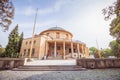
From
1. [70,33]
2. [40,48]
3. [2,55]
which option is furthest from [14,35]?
[70,33]

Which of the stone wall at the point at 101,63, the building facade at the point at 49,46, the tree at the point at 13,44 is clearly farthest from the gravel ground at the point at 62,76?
the tree at the point at 13,44

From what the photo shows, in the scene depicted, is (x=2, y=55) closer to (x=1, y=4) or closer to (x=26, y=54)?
(x=26, y=54)

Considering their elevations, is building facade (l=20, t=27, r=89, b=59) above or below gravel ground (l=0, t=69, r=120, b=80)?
above

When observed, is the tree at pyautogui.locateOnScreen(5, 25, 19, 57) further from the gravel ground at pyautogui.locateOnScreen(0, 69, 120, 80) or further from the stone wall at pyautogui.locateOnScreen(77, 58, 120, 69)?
the stone wall at pyautogui.locateOnScreen(77, 58, 120, 69)

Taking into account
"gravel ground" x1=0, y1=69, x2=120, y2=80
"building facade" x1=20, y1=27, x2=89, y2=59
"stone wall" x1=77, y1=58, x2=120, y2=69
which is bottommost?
"gravel ground" x1=0, y1=69, x2=120, y2=80

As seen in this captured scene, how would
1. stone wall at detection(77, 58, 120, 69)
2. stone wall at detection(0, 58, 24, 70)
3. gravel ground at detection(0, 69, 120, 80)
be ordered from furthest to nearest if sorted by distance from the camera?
stone wall at detection(0, 58, 24, 70) < stone wall at detection(77, 58, 120, 69) < gravel ground at detection(0, 69, 120, 80)

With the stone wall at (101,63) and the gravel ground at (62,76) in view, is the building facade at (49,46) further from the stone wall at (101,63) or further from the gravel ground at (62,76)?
the stone wall at (101,63)

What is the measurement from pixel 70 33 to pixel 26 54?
16825mm

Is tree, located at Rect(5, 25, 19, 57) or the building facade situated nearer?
the building facade

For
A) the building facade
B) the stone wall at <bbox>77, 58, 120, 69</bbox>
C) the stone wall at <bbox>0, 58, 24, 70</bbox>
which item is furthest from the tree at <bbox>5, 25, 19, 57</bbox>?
the stone wall at <bbox>77, 58, 120, 69</bbox>

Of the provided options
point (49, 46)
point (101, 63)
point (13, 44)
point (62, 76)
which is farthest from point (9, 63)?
point (49, 46)

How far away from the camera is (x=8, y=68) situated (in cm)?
902

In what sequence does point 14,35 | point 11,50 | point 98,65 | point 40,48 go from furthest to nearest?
1. point 14,35
2. point 11,50
3. point 40,48
4. point 98,65

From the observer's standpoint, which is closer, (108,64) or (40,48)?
(108,64)
